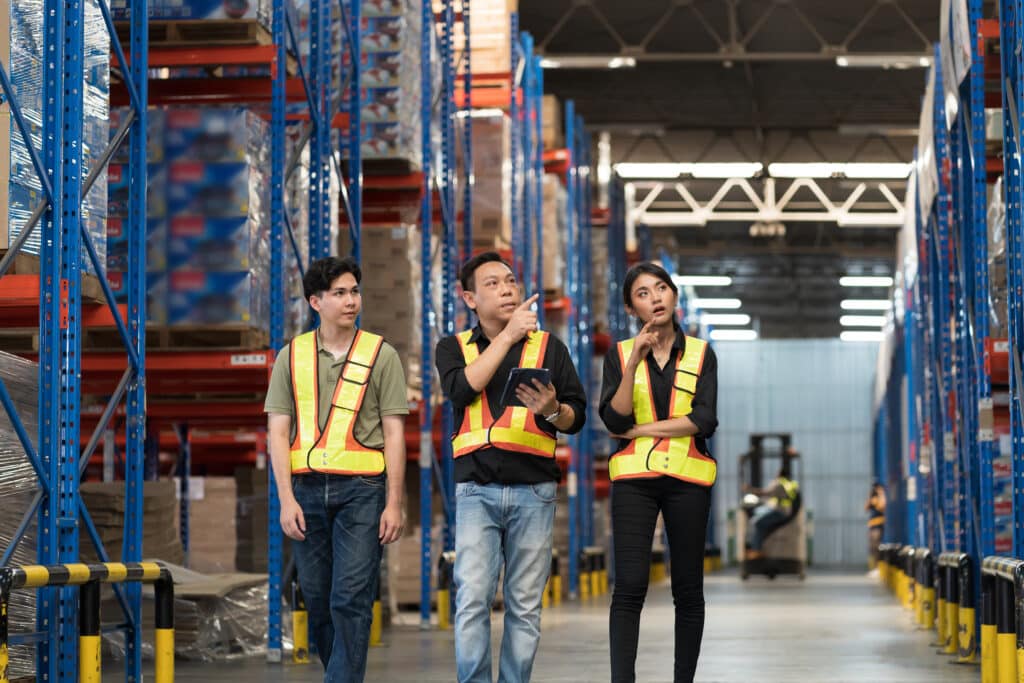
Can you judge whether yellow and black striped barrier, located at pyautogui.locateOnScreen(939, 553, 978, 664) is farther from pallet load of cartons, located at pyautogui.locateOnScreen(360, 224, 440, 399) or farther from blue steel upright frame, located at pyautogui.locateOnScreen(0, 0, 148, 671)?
blue steel upright frame, located at pyautogui.locateOnScreen(0, 0, 148, 671)

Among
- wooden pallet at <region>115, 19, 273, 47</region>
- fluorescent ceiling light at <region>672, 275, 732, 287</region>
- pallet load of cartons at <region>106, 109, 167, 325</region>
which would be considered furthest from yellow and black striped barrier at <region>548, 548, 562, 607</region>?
fluorescent ceiling light at <region>672, 275, 732, 287</region>

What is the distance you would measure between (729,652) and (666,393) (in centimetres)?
437

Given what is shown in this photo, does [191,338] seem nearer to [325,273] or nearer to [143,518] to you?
[143,518]

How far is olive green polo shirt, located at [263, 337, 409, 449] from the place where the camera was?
566cm

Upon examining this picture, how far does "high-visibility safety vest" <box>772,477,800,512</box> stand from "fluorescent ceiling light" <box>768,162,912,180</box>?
552 centimetres

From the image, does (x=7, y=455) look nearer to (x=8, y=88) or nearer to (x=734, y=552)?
(x=8, y=88)

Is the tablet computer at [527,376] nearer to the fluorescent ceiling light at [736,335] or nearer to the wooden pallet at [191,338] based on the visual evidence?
the wooden pallet at [191,338]

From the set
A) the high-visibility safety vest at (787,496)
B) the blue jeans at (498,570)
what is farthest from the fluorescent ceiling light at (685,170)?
the blue jeans at (498,570)

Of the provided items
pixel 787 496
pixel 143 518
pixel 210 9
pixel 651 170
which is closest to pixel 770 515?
pixel 787 496

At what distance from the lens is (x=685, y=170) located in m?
28.8

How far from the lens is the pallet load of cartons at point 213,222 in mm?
8836

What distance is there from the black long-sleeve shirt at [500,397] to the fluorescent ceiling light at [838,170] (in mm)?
23843

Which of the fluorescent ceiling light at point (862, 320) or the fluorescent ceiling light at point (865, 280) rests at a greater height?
the fluorescent ceiling light at point (865, 280)

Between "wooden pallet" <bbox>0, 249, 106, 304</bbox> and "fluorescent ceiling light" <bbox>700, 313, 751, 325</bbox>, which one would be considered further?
"fluorescent ceiling light" <bbox>700, 313, 751, 325</bbox>
